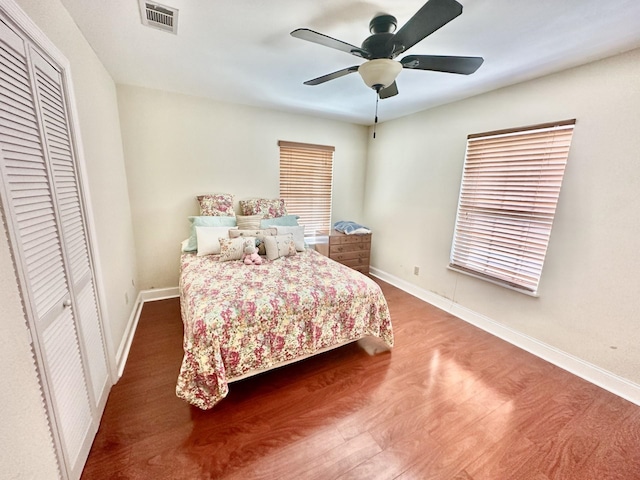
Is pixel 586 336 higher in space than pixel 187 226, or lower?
lower

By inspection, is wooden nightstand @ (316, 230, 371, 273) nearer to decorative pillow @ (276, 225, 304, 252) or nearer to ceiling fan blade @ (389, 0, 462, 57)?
decorative pillow @ (276, 225, 304, 252)

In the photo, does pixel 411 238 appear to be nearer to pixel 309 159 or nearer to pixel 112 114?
pixel 309 159

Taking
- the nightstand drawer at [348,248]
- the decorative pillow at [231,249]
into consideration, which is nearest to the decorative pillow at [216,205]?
the decorative pillow at [231,249]

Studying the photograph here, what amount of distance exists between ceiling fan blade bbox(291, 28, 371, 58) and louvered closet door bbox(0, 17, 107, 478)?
1160 millimetres

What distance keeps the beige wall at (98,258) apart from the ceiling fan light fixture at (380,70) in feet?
5.21

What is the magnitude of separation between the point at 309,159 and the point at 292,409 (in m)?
3.19

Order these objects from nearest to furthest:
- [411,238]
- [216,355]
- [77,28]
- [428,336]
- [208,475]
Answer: [208,475], [216,355], [77,28], [428,336], [411,238]

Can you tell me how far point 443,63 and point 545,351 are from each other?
2578 mm

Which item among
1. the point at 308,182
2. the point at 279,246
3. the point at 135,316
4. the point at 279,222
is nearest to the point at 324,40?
the point at 279,246

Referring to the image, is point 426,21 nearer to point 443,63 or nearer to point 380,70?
point 380,70

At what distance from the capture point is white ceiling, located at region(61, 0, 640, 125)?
1440mm

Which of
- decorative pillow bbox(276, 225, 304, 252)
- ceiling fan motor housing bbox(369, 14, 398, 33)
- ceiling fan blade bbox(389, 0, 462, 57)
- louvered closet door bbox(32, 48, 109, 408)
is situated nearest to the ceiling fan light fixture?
ceiling fan blade bbox(389, 0, 462, 57)

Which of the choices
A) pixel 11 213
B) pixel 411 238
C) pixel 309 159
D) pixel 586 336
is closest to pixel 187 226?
pixel 309 159

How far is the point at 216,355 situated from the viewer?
5.11ft
